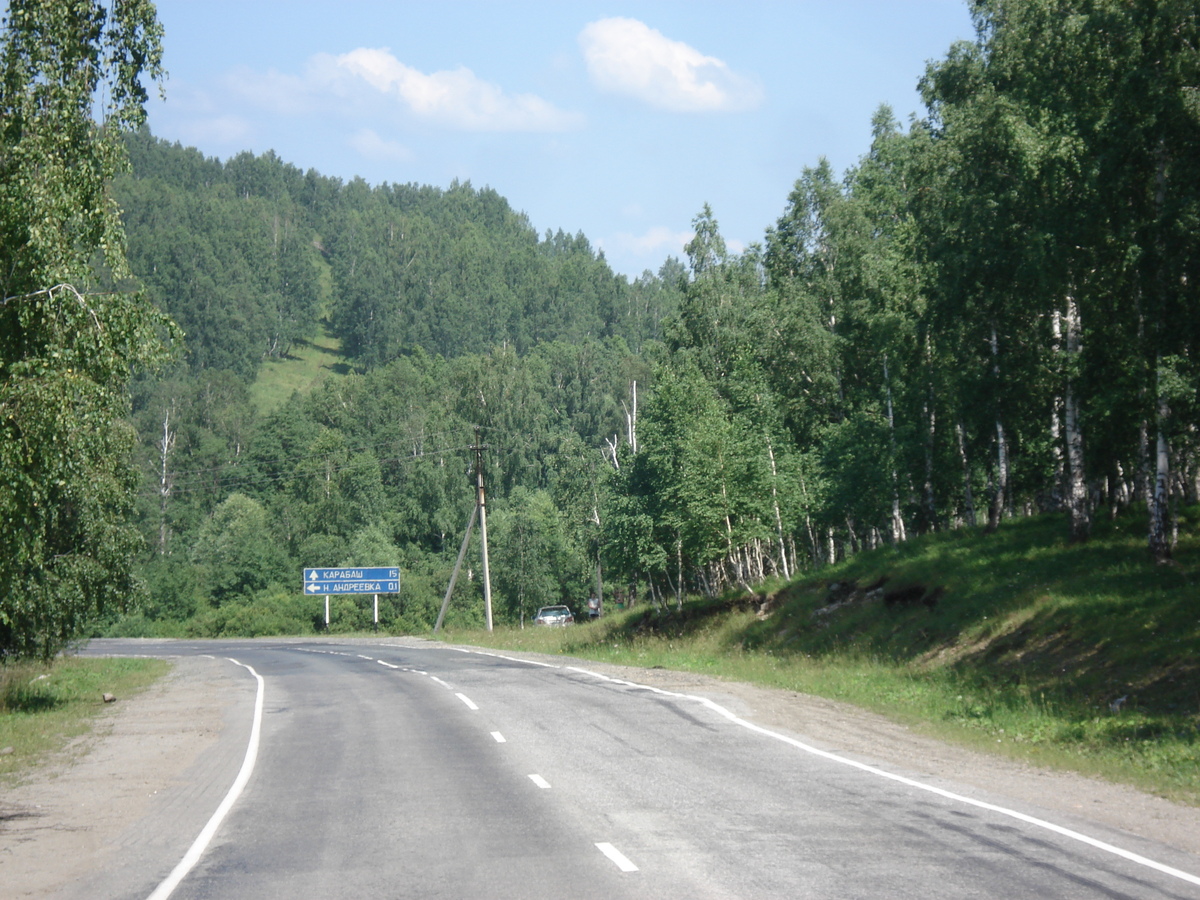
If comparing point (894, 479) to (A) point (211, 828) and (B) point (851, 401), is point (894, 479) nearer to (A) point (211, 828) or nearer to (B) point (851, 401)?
(B) point (851, 401)

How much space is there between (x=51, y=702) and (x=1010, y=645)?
2283 cm

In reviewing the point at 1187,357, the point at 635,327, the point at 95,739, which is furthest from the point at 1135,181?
the point at 635,327

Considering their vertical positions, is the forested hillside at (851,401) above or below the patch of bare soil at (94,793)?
above

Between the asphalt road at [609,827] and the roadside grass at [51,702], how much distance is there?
3854 mm

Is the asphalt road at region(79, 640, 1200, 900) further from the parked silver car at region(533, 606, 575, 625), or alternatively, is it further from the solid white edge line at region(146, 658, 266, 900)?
the parked silver car at region(533, 606, 575, 625)

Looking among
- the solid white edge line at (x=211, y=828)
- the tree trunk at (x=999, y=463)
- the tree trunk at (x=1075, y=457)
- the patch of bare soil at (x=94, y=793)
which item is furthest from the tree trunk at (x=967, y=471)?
the solid white edge line at (x=211, y=828)

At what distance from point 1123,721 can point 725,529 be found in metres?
27.1

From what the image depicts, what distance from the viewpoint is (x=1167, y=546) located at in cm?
2375

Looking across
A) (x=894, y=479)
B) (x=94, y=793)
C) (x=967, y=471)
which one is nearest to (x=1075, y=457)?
(x=967, y=471)

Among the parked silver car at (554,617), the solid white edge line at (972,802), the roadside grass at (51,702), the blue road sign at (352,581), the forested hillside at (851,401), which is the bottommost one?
the parked silver car at (554,617)

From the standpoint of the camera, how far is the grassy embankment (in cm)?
1633

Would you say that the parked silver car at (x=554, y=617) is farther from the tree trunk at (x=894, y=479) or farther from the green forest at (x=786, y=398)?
the tree trunk at (x=894, y=479)

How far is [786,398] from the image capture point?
51.1 m

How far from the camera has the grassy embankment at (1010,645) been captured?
53.6 feet
